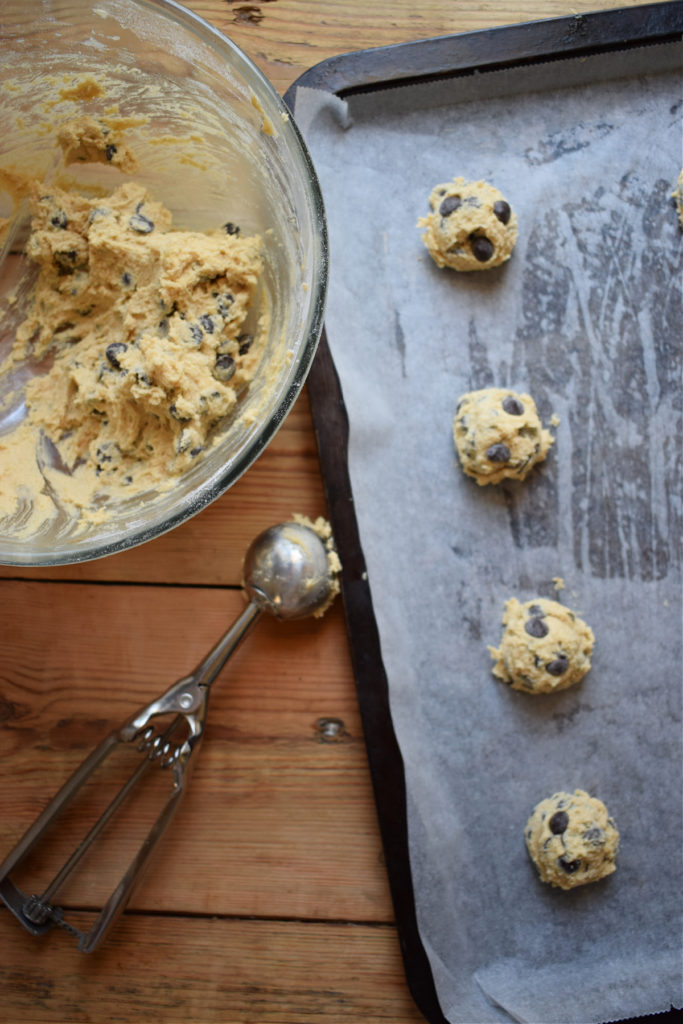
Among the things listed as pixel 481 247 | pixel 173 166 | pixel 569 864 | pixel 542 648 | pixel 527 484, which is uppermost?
pixel 173 166

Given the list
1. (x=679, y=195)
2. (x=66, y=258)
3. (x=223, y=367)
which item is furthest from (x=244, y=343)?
(x=679, y=195)

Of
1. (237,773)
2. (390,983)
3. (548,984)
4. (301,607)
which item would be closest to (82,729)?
(237,773)

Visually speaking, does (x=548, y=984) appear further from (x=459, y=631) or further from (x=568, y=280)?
(x=568, y=280)

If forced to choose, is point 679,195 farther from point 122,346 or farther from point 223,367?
point 122,346

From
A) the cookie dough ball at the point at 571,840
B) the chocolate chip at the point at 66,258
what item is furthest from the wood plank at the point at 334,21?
the cookie dough ball at the point at 571,840

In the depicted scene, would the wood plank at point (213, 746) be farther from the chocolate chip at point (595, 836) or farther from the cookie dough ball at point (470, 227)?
the cookie dough ball at point (470, 227)

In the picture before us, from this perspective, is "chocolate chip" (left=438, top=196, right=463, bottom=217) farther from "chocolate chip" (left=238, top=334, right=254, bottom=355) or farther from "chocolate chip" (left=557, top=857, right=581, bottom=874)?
"chocolate chip" (left=557, top=857, right=581, bottom=874)
